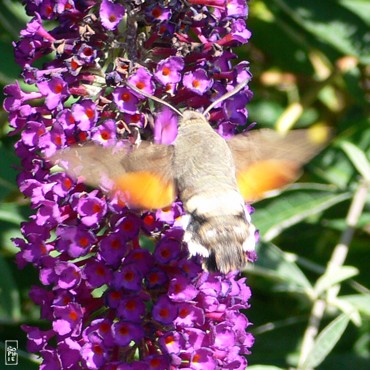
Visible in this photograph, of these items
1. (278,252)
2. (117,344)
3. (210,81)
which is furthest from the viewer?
(278,252)

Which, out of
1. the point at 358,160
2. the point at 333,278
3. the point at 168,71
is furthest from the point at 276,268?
the point at 168,71

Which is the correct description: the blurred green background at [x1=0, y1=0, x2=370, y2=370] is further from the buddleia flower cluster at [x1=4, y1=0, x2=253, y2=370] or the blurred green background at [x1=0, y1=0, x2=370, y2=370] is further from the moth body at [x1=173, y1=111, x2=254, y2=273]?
the moth body at [x1=173, y1=111, x2=254, y2=273]

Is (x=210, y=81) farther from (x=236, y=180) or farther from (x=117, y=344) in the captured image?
(x=117, y=344)

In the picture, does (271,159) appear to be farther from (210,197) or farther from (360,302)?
(360,302)

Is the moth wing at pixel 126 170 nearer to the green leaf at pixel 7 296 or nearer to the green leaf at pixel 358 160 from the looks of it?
the green leaf at pixel 7 296

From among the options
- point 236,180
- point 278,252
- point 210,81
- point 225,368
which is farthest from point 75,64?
point 278,252

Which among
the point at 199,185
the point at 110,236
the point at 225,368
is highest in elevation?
the point at 199,185

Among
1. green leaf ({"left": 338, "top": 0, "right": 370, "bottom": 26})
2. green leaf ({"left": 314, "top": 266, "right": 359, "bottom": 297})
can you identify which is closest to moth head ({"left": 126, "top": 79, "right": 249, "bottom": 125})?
green leaf ({"left": 314, "top": 266, "right": 359, "bottom": 297})
